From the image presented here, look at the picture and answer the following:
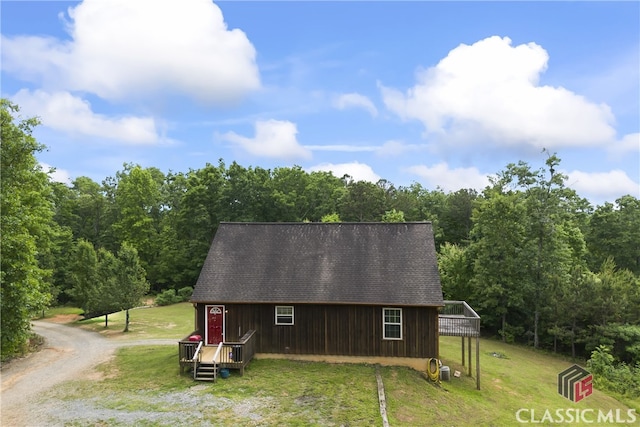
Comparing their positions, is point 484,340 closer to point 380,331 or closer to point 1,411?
point 380,331

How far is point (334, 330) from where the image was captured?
18188mm

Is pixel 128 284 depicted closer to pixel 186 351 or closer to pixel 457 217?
pixel 186 351

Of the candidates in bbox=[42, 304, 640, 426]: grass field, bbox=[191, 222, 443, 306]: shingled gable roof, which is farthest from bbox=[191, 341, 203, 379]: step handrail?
bbox=[191, 222, 443, 306]: shingled gable roof

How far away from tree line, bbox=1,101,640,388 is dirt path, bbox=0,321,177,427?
1864 mm

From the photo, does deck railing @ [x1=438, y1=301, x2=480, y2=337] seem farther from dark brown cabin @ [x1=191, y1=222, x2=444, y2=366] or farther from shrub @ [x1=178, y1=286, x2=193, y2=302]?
shrub @ [x1=178, y1=286, x2=193, y2=302]

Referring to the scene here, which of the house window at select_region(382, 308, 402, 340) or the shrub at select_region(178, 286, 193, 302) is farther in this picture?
the shrub at select_region(178, 286, 193, 302)

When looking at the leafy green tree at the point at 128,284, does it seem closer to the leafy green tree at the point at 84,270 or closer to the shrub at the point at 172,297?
the leafy green tree at the point at 84,270

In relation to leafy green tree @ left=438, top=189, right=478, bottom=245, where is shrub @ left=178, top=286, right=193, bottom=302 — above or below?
below

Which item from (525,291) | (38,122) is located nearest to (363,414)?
(38,122)

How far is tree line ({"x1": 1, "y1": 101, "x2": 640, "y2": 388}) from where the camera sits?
64.0ft

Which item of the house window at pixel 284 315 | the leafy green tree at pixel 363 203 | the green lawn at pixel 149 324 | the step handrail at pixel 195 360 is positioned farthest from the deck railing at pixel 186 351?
the leafy green tree at pixel 363 203

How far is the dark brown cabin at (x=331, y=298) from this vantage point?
17797 mm

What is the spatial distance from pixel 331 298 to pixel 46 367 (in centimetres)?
1348

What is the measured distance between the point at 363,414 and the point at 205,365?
6751mm
